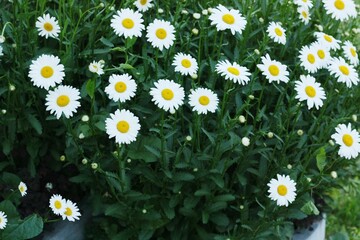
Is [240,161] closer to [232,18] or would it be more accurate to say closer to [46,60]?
[232,18]

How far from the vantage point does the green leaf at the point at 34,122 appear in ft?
7.33

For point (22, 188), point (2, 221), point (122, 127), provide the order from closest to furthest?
point (122, 127) < point (2, 221) < point (22, 188)

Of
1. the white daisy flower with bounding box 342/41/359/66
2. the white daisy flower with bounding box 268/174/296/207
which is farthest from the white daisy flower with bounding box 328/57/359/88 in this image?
the white daisy flower with bounding box 268/174/296/207

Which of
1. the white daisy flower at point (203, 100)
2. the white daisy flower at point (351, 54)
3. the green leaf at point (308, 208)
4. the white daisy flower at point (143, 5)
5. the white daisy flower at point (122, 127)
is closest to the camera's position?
the white daisy flower at point (122, 127)

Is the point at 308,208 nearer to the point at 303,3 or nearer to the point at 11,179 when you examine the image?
the point at 303,3

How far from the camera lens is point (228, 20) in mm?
2318

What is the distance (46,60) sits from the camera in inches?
83.8

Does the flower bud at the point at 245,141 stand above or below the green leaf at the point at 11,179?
below

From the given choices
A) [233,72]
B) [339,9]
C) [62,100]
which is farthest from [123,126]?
[339,9]

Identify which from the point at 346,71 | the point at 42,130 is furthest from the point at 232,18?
the point at 42,130

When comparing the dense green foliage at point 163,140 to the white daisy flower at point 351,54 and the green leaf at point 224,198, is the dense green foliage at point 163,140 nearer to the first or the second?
the green leaf at point 224,198

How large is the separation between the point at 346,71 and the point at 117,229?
43.1 inches

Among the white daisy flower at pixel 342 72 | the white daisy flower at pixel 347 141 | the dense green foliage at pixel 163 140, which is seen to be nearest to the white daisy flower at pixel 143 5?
the dense green foliage at pixel 163 140

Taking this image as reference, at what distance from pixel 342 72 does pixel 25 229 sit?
4.37 ft
